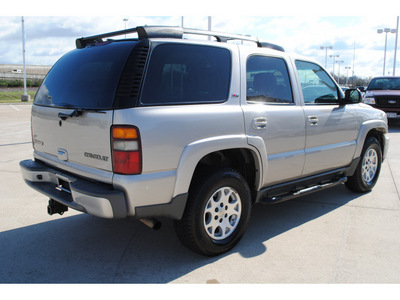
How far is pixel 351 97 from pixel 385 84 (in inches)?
433

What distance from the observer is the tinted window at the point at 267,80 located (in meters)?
3.62

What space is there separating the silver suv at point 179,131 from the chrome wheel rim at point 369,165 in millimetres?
1272

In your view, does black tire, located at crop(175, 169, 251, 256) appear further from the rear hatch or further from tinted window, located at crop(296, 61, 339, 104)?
tinted window, located at crop(296, 61, 339, 104)

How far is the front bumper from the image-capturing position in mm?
2707

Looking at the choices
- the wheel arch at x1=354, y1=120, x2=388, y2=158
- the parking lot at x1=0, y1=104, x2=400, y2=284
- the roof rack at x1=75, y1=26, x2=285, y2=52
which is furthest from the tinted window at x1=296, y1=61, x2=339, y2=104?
the parking lot at x1=0, y1=104, x2=400, y2=284

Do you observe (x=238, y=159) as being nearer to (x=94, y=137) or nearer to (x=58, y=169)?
(x=94, y=137)

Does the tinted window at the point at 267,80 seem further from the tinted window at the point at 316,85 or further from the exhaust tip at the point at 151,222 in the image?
the exhaust tip at the point at 151,222

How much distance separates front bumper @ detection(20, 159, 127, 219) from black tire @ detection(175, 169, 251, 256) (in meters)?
0.61

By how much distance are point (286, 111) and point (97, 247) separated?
2.35 metres

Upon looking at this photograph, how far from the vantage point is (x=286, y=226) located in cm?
413

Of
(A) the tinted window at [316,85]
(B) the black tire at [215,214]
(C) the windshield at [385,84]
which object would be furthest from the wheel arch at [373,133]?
(C) the windshield at [385,84]

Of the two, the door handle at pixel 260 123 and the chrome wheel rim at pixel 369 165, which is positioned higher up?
the door handle at pixel 260 123

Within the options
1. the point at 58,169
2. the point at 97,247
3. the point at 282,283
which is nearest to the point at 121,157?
the point at 58,169

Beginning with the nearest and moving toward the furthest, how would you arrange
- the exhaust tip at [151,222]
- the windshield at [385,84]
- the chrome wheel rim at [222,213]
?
the exhaust tip at [151,222] < the chrome wheel rim at [222,213] < the windshield at [385,84]
